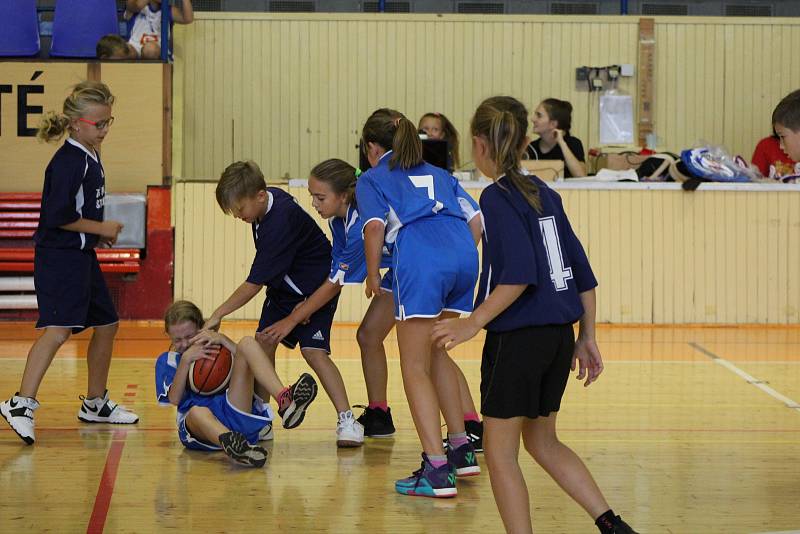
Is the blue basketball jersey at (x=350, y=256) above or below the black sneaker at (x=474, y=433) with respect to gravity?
above

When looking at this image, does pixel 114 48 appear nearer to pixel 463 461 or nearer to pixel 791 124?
pixel 463 461

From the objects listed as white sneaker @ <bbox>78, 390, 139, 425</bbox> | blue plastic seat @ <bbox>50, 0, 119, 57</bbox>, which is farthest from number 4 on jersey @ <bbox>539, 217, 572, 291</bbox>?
blue plastic seat @ <bbox>50, 0, 119, 57</bbox>

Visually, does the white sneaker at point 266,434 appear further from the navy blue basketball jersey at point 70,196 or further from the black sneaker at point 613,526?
the black sneaker at point 613,526

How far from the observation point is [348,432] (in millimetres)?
5340

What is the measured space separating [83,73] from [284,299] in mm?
5589

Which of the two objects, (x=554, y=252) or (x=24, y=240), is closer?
(x=554, y=252)

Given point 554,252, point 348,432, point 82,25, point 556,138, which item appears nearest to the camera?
point 554,252

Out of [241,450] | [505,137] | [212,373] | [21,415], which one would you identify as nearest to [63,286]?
[21,415]

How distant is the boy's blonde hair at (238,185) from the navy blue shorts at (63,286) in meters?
0.89

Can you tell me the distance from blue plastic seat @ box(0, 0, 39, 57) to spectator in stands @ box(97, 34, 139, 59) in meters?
0.94

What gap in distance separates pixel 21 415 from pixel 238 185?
1494 mm

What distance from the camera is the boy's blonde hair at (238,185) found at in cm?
514

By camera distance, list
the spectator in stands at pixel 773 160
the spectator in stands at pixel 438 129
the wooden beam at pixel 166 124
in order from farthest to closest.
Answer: the spectator in stands at pixel 773 160, the wooden beam at pixel 166 124, the spectator in stands at pixel 438 129

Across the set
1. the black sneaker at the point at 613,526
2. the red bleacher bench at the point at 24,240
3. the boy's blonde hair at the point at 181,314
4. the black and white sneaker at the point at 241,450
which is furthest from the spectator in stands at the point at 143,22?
the black sneaker at the point at 613,526
